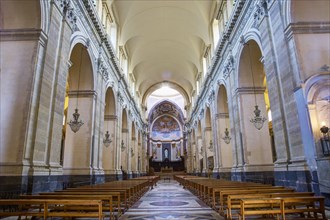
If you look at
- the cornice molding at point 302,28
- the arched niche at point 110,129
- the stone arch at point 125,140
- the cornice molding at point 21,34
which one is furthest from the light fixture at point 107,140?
the cornice molding at point 302,28

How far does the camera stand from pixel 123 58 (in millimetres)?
21609

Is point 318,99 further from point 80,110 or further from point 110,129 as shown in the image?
point 110,129

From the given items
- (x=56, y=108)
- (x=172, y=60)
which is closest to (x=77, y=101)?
(x=56, y=108)

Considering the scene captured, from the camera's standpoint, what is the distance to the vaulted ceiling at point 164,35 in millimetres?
17953

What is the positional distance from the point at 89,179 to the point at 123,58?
1290cm

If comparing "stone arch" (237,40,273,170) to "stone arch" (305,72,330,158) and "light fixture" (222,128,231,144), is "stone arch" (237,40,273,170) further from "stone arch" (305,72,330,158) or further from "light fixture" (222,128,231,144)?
"stone arch" (305,72,330,158)

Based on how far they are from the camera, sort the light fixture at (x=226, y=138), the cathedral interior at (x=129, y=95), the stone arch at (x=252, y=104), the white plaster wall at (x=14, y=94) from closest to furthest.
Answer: the white plaster wall at (x=14, y=94) < the cathedral interior at (x=129, y=95) < the stone arch at (x=252, y=104) < the light fixture at (x=226, y=138)

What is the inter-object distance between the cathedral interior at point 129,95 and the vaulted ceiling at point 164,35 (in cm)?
12

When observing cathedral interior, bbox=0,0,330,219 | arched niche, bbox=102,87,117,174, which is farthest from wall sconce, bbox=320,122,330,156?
arched niche, bbox=102,87,117,174

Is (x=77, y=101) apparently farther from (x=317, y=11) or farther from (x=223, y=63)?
(x=317, y=11)

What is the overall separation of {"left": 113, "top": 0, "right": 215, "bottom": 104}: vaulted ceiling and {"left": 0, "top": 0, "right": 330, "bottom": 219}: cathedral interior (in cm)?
12

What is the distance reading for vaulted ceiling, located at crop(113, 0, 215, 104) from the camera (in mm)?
17953

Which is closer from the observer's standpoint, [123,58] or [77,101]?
[77,101]

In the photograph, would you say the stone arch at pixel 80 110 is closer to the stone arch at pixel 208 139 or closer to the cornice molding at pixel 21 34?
the cornice molding at pixel 21 34
